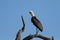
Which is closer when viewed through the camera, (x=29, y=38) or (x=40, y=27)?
(x=29, y=38)

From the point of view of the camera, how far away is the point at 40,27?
462 cm

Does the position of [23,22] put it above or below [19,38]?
above

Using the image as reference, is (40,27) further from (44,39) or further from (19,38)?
(19,38)

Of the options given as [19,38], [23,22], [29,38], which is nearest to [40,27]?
[23,22]

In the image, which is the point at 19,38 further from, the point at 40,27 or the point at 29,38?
the point at 40,27

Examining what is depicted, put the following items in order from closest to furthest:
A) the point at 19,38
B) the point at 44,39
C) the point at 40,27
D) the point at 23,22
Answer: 1. the point at 19,38
2. the point at 44,39
3. the point at 23,22
4. the point at 40,27

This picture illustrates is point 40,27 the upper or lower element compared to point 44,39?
upper

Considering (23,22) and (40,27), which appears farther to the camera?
(40,27)

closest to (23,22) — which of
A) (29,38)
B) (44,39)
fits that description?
(29,38)

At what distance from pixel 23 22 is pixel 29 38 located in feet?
2.57

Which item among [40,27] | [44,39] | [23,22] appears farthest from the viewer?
[40,27]

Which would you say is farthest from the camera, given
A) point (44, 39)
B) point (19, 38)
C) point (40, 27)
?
point (40, 27)

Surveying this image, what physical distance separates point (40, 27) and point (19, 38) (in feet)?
6.36

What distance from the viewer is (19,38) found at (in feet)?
9.31
